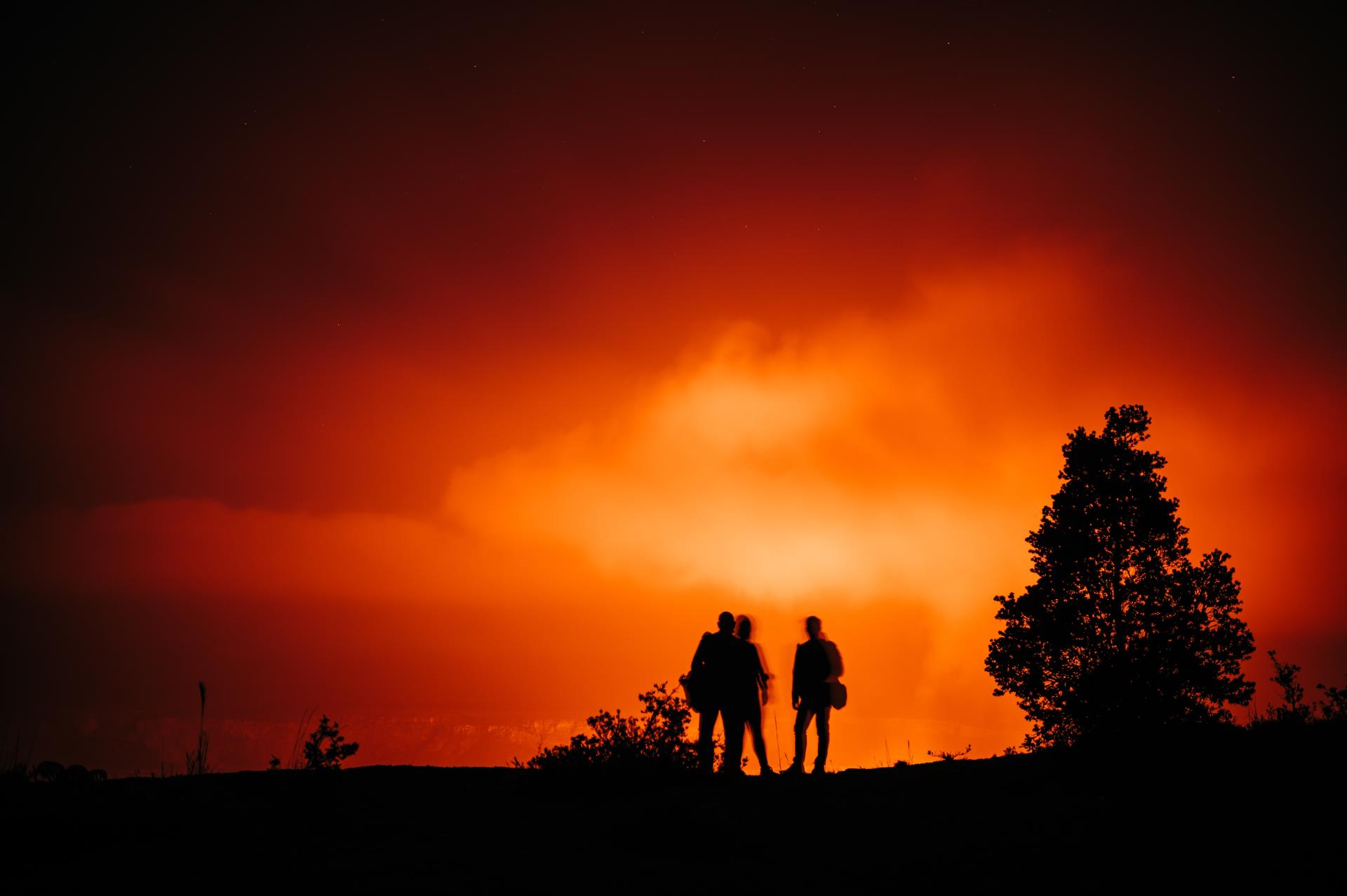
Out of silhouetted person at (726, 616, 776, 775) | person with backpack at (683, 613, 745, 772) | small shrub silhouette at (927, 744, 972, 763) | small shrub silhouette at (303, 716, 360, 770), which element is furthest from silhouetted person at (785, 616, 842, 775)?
small shrub silhouette at (303, 716, 360, 770)

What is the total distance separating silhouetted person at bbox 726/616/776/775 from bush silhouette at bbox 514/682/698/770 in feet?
2.71

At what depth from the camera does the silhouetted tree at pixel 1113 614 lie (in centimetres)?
1694

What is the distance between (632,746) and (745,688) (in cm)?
190

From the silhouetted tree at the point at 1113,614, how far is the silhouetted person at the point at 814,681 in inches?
360

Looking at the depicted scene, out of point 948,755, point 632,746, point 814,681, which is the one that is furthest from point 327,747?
point 948,755

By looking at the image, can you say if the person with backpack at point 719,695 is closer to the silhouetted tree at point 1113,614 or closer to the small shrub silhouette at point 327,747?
the small shrub silhouette at point 327,747

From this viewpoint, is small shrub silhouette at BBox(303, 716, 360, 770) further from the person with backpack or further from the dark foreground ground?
the person with backpack

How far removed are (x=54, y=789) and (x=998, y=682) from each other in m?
18.7

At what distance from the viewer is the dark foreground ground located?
204 inches

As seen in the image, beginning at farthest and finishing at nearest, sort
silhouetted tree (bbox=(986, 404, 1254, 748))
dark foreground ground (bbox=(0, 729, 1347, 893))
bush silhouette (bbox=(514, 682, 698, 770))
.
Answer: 1. silhouetted tree (bbox=(986, 404, 1254, 748))
2. bush silhouette (bbox=(514, 682, 698, 770))
3. dark foreground ground (bbox=(0, 729, 1347, 893))

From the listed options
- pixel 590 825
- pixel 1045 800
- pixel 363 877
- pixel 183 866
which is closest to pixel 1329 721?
pixel 1045 800

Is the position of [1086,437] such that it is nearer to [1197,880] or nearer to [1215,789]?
[1215,789]

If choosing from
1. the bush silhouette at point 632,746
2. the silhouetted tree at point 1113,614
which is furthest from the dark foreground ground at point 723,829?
the silhouetted tree at point 1113,614

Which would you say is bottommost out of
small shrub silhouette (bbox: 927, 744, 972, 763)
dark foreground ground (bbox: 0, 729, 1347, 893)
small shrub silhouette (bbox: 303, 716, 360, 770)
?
dark foreground ground (bbox: 0, 729, 1347, 893)
